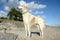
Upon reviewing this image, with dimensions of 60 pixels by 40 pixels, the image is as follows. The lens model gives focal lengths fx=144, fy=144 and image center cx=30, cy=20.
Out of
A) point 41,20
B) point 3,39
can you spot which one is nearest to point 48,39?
point 41,20

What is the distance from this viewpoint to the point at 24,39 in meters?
4.19

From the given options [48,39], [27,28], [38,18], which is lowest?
[48,39]

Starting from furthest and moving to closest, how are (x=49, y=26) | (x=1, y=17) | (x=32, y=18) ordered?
1. (x=1, y=17)
2. (x=49, y=26)
3. (x=32, y=18)

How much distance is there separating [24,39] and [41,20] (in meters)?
0.84

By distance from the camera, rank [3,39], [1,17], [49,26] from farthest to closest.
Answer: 1. [1,17]
2. [49,26]
3. [3,39]

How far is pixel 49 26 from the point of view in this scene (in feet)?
25.3

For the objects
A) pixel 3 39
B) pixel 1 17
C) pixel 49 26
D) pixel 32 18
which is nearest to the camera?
pixel 3 39

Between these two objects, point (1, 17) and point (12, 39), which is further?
point (1, 17)

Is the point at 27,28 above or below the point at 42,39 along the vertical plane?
above

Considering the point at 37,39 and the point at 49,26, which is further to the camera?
the point at 49,26

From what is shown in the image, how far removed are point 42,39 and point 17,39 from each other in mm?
733

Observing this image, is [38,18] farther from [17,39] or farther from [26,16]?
[17,39]

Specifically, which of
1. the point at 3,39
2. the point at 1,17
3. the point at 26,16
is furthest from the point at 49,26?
the point at 3,39

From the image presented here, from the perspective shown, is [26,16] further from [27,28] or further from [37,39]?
[37,39]
